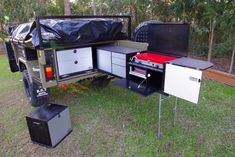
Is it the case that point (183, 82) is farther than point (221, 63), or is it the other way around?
point (221, 63)

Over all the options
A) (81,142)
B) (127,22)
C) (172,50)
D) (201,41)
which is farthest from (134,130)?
(201,41)

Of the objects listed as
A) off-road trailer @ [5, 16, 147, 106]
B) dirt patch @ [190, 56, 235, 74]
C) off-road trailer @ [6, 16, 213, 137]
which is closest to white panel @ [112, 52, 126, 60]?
off-road trailer @ [6, 16, 213, 137]

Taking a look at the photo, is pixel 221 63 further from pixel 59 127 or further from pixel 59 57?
pixel 59 127

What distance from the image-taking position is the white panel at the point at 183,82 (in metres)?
1.79

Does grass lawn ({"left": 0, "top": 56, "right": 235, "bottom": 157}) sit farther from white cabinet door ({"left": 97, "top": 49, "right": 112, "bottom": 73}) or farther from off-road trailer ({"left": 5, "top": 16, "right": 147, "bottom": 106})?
white cabinet door ({"left": 97, "top": 49, "right": 112, "bottom": 73})

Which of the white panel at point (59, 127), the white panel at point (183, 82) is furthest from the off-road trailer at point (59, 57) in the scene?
the white panel at point (183, 82)

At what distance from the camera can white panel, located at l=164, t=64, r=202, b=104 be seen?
1.79m

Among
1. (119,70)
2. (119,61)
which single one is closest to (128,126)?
(119,70)

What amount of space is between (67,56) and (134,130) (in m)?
1.50

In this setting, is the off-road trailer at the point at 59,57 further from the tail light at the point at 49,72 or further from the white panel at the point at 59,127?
the white panel at the point at 59,127

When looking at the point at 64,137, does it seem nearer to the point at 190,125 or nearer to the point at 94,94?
the point at 94,94

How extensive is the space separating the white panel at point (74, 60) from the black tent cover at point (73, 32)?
153 mm

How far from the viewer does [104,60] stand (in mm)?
3045

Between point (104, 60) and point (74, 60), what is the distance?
0.48m
